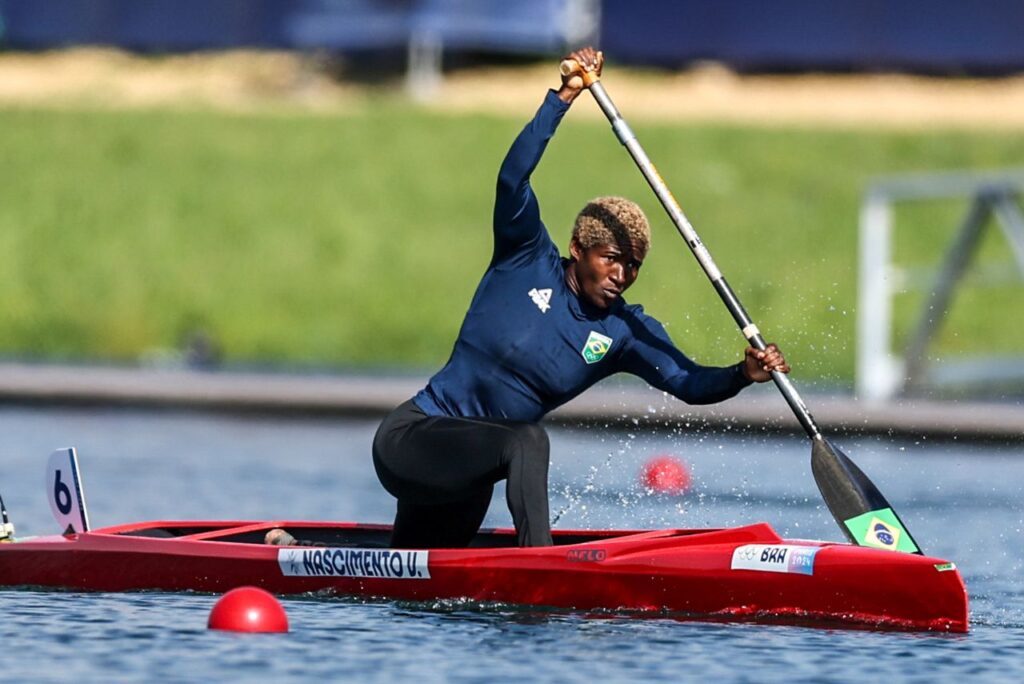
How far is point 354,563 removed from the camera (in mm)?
9734

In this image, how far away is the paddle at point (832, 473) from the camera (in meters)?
9.73

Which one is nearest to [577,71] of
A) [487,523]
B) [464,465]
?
[464,465]

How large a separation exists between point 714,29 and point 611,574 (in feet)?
81.2

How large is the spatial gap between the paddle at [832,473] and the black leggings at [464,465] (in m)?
1.21

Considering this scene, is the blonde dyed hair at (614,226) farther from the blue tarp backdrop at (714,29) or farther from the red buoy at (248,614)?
the blue tarp backdrop at (714,29)

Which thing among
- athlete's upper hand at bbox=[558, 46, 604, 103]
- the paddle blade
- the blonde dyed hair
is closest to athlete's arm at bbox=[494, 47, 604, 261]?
athlete's upper hand at bbox=[558, 46, 604, 103]

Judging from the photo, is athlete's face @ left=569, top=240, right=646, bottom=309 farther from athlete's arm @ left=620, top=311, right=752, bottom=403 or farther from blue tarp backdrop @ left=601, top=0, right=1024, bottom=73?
blue tarp backdrop @ left=601, top=0, right=1024, bottom=73

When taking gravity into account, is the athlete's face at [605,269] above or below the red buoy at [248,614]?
above

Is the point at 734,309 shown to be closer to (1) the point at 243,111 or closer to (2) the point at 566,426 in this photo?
(2) the point at 566,426

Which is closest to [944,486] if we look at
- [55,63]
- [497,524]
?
[497,524]

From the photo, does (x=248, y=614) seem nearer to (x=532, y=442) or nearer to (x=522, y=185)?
(x=532, y=442)

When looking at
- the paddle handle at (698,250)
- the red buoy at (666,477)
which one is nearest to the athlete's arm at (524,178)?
the paddle handle at (698,250)

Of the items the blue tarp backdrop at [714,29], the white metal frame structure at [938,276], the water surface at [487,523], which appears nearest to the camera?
the water surface at [487,523]

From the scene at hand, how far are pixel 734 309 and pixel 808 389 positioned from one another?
523 inches
